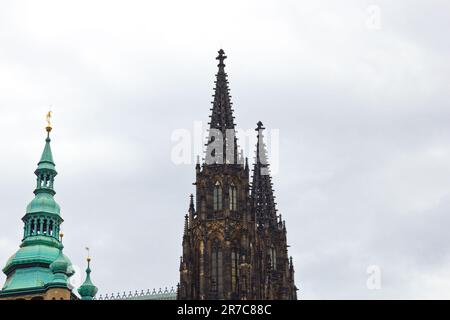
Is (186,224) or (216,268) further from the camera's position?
(186,224)

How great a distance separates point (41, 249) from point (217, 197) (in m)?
38.2

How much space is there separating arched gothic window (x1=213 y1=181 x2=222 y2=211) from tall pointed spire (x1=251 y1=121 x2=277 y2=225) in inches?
648

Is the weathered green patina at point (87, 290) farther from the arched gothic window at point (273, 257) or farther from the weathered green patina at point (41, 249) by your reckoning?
the arched gothic window at point (273, 257)

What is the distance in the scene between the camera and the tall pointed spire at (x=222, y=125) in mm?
95688

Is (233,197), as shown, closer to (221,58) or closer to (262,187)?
(221,58)

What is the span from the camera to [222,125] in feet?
321

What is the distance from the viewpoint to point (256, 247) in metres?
95.1

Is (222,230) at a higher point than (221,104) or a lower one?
lower

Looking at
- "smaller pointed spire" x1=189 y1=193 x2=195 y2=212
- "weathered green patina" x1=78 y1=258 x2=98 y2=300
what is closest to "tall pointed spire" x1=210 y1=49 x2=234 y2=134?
"smaller pointed spire" x1=189 y1=193 x2=195 y2=212

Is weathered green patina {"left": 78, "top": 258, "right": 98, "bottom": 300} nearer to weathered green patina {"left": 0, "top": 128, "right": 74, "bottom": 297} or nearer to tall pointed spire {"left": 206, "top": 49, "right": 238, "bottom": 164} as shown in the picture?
weathered green patina {"left": 0, "top": 128, "right": 74, "bottom": 297}

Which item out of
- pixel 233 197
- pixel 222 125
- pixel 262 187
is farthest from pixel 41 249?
pixel 233 197

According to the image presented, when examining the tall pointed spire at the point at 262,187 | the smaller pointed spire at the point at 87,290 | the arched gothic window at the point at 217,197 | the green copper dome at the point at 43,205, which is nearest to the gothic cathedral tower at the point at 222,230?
the arched gothic window at the point at 217,197

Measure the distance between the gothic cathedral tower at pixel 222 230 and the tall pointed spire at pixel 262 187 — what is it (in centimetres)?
803
